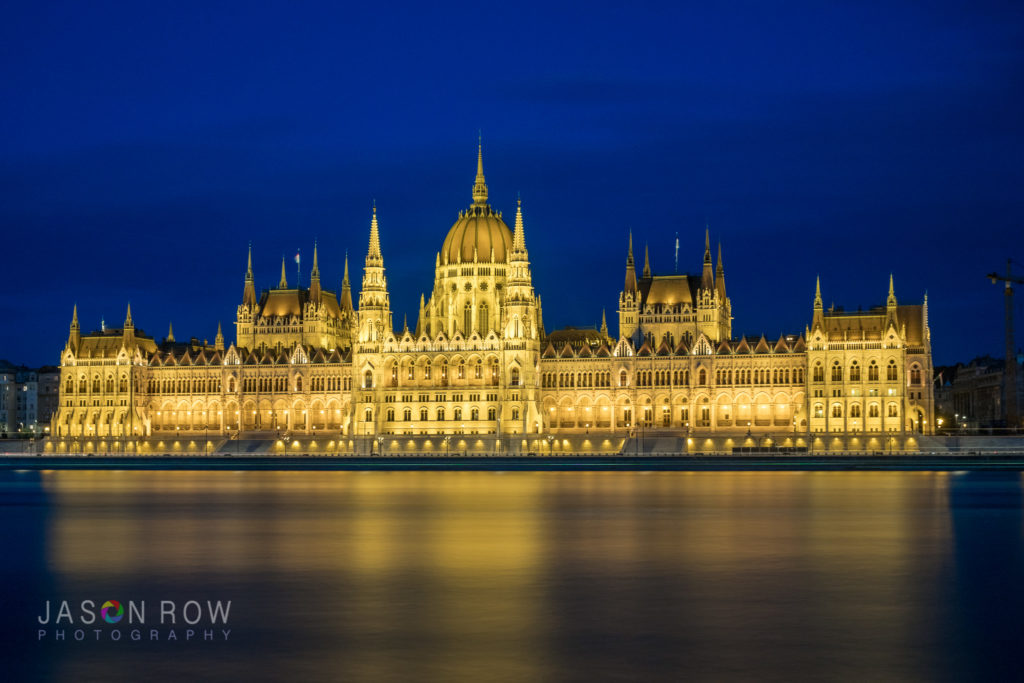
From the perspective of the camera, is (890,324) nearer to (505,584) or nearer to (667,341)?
(667,341)

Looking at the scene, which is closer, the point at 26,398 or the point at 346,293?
the point at 346,293

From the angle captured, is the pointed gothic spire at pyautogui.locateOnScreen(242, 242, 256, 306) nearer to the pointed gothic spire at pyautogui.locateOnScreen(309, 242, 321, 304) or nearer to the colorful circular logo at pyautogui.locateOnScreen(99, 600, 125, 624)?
the pointed gothic spire at pyautogui.locateOnScreen(309, 242, 321, 304)

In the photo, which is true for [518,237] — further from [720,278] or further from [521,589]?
[521,589]

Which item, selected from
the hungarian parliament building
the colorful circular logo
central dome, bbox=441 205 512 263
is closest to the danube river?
the colorful circular logo

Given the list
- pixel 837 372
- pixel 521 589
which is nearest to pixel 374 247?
pixel 837 372

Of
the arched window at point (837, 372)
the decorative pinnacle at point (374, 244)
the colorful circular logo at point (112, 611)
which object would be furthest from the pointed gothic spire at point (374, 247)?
the colorful circular logo at point (112, 611)

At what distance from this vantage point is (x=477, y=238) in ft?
447

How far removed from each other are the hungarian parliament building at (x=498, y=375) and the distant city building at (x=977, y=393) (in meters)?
26.0

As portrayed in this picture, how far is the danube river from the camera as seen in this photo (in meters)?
18.1

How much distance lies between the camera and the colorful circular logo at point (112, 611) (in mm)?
21328

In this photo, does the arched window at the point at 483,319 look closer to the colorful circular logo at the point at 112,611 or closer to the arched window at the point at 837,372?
the arched window at the point at 837,372

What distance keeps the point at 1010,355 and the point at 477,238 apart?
59232mm

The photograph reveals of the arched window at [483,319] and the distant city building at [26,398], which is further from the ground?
the arched window at [483,319]

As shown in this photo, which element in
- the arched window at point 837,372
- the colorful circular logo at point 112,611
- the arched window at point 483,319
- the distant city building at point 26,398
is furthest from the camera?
the distant city building at point 26,398
